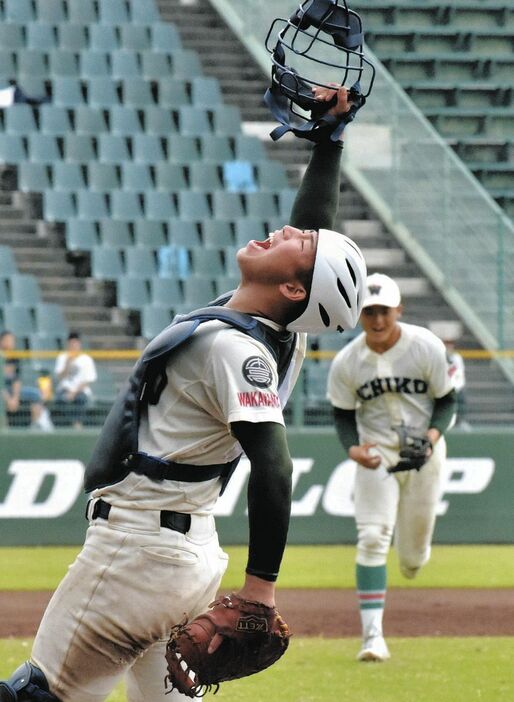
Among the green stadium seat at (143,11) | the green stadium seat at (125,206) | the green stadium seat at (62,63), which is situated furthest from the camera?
the green stadium seat at (143,11)

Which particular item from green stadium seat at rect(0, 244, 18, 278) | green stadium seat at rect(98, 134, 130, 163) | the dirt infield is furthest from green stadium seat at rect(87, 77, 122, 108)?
the dirt infield

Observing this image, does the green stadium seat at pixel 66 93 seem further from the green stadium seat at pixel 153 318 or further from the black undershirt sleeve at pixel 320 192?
the black undershirt sleeve at pixel 320 192

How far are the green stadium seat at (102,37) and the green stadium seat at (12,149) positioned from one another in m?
2.23

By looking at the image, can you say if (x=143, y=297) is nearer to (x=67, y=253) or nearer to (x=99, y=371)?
(x=67, y=253)

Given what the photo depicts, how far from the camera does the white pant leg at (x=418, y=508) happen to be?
836cm

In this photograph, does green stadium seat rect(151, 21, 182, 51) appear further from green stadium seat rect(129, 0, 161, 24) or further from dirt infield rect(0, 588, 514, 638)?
dirt infield rect(0, 588, 514, 638)

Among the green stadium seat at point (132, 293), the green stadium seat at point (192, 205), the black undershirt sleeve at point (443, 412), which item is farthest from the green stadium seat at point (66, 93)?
the black undershirt sleeve at point (443, 412)

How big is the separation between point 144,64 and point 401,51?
4.57 m

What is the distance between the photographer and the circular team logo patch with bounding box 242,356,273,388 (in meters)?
3.69

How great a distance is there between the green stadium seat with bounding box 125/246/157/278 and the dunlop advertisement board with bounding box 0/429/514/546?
4.63m

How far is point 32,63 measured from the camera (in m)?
19.9

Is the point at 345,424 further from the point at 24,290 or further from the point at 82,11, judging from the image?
the point at 82,11

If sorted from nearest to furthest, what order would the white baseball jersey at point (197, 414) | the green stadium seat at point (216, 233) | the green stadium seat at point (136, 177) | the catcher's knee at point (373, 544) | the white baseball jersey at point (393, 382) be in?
the white baseball jersey at point (197, 414) < the catcher's knee at point (373, 544) < the white baseball jersey at point (393, 382) < the green stadium seat at point (216, 233) < the green stadium seat at point (136, 177)

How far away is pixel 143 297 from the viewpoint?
58.4ft
